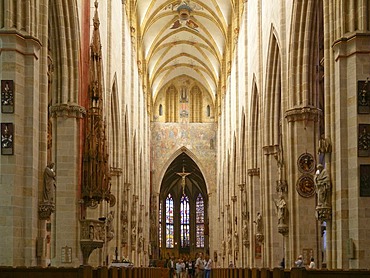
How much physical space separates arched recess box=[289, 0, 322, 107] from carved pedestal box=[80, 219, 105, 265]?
24.1 ft

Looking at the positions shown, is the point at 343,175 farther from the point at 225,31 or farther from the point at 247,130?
the point at 225,31

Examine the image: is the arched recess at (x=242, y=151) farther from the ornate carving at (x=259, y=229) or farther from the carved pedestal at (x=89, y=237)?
the carved pedestal at (x=89, y=237)

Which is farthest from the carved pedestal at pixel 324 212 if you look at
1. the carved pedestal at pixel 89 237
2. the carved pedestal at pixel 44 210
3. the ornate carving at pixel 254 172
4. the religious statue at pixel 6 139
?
the ornate carving at pixel 254 172

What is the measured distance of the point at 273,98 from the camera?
1103 inches

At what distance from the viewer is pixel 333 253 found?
1661 centimetres

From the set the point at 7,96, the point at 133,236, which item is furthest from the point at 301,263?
the point at 133,236

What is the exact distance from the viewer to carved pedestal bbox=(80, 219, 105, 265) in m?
21.9

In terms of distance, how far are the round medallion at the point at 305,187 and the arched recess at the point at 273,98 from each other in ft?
18.3

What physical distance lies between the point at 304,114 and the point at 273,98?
5552 millimetres

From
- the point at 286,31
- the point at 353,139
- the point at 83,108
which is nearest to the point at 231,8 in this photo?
the point at 286,31

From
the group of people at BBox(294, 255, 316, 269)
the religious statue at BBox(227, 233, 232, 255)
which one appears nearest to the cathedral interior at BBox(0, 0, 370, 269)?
the group of people at BBox(294, 255, 316, 269)

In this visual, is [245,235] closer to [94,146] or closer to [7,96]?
[94,146]

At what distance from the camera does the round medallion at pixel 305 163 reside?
22.6 m

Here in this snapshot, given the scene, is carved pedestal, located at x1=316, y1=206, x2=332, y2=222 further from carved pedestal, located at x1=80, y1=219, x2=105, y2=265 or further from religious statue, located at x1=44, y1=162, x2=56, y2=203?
carved pedestal, located at x1=80, y1=219, x2=105, y2=265
